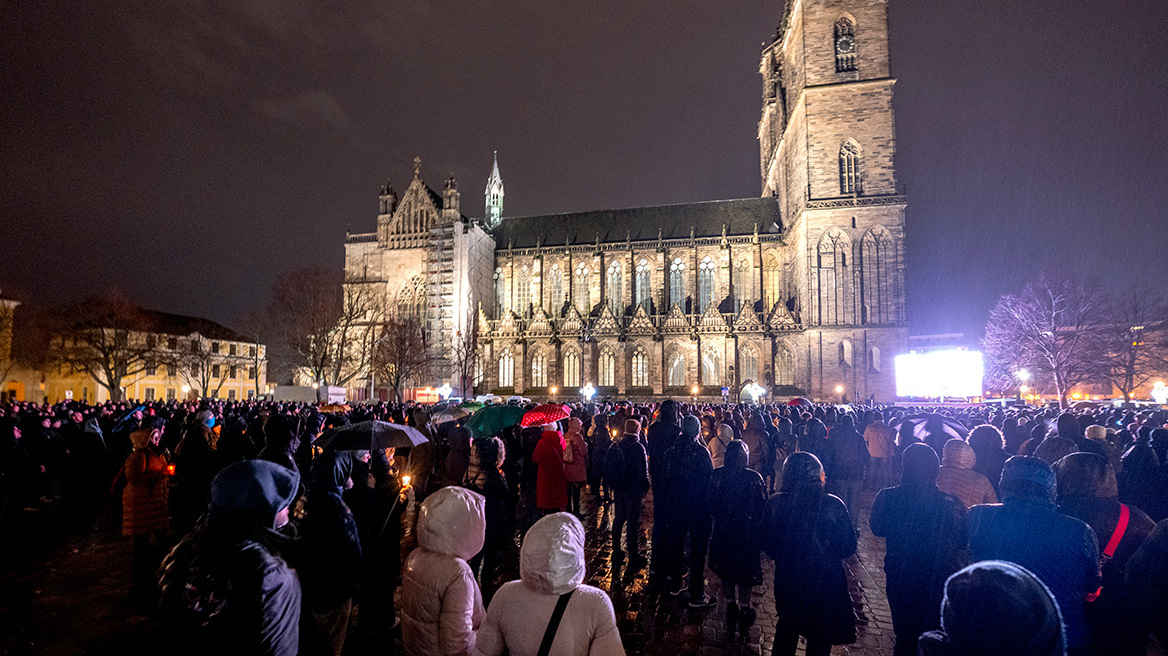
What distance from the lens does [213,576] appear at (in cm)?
233

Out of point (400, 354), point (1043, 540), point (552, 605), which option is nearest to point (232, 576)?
point (552, 605)

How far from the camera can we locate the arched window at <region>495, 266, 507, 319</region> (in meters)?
49.9

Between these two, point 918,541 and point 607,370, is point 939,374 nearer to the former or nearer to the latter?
point 607,370

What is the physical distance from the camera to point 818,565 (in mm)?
3949

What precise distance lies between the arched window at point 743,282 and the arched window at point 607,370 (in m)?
10.9

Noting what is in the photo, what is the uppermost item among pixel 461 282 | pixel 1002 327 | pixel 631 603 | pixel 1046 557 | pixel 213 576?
pixel 461 282

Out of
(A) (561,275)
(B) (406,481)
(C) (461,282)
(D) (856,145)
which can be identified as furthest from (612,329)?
(B) (406,481)

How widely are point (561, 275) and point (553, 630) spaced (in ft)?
155

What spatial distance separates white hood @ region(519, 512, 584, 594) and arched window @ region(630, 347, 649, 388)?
4093 cm

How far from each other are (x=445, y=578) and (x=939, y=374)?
120ft

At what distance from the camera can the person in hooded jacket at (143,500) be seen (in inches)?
271

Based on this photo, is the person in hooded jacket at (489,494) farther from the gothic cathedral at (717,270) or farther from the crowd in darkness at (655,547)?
the gothic cathedral at (717,270)

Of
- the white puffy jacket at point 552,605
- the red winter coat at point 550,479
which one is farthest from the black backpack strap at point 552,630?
the red winter coat at point 550,479

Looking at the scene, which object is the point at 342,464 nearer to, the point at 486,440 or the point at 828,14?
the point at 486,440
